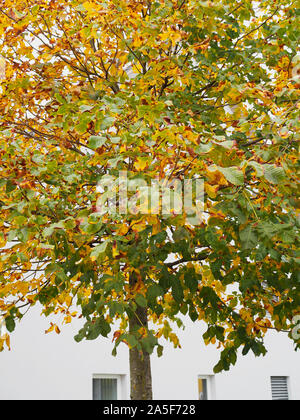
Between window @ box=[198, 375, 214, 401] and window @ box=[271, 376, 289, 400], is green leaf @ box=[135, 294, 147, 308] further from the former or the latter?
window @ box=[271, 376, 289, 400]

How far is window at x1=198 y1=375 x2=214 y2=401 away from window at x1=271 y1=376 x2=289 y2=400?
161 centimetres

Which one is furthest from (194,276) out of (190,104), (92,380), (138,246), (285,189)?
(92,380)

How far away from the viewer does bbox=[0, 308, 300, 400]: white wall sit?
6902 millimetres

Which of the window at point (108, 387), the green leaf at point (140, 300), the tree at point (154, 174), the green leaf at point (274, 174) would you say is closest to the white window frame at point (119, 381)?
the window at point (108, 387)

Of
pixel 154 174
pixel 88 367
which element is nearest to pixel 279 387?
pixel 88 367

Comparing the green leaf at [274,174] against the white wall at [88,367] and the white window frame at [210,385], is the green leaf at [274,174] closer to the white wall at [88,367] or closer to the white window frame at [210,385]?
the white wall at [88,367]

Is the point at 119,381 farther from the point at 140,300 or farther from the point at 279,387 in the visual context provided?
the point at 140,300

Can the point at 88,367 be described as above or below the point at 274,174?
below

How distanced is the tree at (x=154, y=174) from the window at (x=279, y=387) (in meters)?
5.82

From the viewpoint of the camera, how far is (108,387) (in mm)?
7805

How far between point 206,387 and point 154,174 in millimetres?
7291

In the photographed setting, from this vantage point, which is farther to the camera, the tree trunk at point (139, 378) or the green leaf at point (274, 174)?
the tree trunk at point (139, 378)

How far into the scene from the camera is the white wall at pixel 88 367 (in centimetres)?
690
